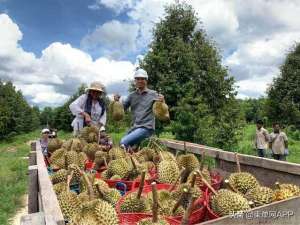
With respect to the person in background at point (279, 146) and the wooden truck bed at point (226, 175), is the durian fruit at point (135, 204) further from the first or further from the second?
the person in background at point (279, 146)

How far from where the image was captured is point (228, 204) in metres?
2.67

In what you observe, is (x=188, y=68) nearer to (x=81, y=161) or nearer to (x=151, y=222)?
(x=81, y=161)

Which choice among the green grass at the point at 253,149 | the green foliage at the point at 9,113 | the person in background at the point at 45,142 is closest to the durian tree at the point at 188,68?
the green grass at the point at 253,149

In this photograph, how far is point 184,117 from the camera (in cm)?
1332

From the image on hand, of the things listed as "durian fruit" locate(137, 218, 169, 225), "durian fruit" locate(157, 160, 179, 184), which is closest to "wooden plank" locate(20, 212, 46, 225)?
"durian fruit" locate(137, 218, 169, 225)

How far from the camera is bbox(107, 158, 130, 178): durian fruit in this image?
412 centimetres

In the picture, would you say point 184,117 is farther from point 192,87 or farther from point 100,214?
point 100,214

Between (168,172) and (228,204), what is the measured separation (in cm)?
119

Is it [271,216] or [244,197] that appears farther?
[244,197]

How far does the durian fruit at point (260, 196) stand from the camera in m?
2.87

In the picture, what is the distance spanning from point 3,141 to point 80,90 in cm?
1344

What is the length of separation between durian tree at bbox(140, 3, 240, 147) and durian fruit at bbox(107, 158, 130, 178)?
13517 millimetres

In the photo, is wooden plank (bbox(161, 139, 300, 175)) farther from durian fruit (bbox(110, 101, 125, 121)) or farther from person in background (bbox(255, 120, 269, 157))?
person in background (bbox(255, 120, 269, 157))

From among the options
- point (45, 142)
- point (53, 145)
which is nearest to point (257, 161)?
point (53, 145)
